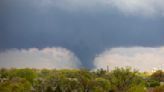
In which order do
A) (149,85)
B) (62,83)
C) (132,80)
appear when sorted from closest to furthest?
1. (62,83)
2. (132,80)
3. (149,85)

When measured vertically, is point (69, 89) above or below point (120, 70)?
below

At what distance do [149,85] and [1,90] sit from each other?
99879 millimetres

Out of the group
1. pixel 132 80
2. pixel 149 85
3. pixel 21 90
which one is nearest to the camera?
pixel 21 90

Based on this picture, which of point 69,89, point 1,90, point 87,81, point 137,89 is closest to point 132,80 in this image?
point 87,81

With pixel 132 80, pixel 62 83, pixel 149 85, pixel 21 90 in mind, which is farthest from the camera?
pixel 149 85

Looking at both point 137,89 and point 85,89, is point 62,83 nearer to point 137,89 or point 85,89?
point 85,89

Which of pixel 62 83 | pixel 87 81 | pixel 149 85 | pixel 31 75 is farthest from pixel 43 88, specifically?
pixel 149 85

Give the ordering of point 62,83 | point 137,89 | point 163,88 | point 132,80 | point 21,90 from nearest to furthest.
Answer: point 137,89
point 21,90
point 163,88
point 62,83
point 132,80

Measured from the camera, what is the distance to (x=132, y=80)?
153 m

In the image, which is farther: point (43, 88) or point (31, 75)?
point (31, 75)

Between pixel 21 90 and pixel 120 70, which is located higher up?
pixel 120 70

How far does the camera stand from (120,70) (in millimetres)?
155750

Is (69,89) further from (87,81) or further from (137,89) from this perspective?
(137,89)

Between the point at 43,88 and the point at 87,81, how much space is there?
54.0 feet
